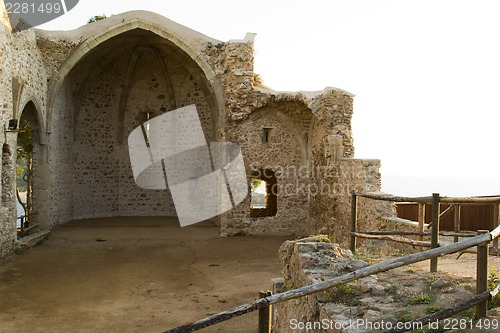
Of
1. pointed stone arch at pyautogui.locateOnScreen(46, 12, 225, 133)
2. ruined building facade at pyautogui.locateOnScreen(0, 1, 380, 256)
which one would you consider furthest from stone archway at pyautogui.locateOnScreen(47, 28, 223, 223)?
pointed stone arch at pyautogui.locateOnScreen(46, 12, 225, 133)

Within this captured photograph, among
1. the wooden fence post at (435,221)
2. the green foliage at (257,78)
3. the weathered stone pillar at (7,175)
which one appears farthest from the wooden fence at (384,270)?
the green foliage at (257,78)

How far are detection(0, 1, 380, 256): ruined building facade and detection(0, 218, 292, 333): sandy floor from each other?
1.20 meters

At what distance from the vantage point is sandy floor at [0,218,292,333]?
22.3 ft

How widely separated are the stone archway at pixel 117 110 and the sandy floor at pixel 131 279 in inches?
116

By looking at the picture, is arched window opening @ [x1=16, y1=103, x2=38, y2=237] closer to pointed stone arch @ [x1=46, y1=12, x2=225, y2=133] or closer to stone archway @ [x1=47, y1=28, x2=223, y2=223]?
pointed stone arch @ [x1=46, y1=12, x2=225, y2=133]

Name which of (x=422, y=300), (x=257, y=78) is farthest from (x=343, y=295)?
(x=257, y=78)

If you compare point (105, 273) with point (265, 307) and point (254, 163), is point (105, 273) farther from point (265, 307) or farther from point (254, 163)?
point (265, 307)

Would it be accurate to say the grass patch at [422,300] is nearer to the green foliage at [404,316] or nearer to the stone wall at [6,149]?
the green foliage at [404,316]

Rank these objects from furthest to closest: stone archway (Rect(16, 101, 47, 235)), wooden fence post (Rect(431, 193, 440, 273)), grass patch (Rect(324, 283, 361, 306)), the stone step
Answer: stone archway (Rect(16, 101, 47, 235)) < the stone step < wooden fence post (Rect(431, 193, 440, 273)) < grass patch (Rect(324, 283, 361, 306))

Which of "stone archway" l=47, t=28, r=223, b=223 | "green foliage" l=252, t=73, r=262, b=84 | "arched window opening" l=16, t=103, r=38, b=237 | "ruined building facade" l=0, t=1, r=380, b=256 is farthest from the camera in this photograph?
"stone archway" l=47, t=28, r=223, b=223

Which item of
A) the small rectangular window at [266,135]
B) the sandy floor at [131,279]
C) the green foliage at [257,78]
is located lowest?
the sandy floor at [131,279]

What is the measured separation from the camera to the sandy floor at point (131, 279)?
6.79 meters

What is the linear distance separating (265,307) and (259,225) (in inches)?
455

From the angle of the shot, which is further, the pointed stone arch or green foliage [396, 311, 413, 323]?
the pointed stone arch
